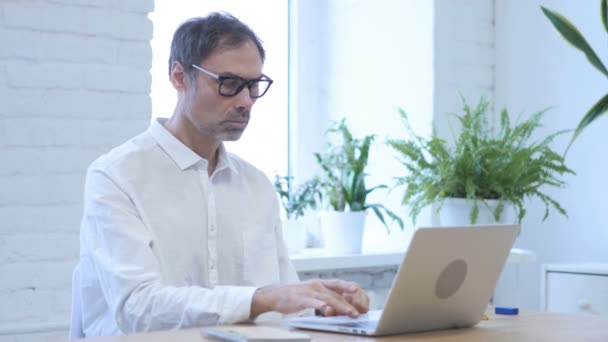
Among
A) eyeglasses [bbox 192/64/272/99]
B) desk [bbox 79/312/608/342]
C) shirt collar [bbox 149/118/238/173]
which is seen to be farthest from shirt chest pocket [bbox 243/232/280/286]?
desk [bbox 79/312/608/342]

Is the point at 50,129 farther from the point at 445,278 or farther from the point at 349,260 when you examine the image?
the point at 445,278

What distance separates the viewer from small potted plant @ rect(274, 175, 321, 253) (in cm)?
372

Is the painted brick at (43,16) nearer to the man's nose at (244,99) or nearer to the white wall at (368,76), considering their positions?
the man's nose at (244,99)

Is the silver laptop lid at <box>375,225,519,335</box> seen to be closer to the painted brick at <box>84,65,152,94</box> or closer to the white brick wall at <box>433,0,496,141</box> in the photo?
the painted brick at <box>84,65,152,94</box>

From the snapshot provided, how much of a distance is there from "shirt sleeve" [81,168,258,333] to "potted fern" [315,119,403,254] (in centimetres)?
166

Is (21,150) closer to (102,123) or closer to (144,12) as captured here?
(102,123)

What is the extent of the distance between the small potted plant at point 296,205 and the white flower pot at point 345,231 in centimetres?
12

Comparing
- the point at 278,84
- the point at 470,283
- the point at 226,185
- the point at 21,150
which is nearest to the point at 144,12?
the point at 21,150

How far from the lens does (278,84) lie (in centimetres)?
404

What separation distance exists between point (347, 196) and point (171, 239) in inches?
62.9

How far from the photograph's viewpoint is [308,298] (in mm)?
1712

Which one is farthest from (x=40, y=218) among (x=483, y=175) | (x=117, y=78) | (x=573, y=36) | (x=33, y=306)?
(x=573, y=36)

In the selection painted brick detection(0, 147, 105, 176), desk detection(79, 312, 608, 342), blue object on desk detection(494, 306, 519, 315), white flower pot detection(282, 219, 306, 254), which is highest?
painted brick detection(0, 147, 105, 176)

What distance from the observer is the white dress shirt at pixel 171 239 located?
1.85m
